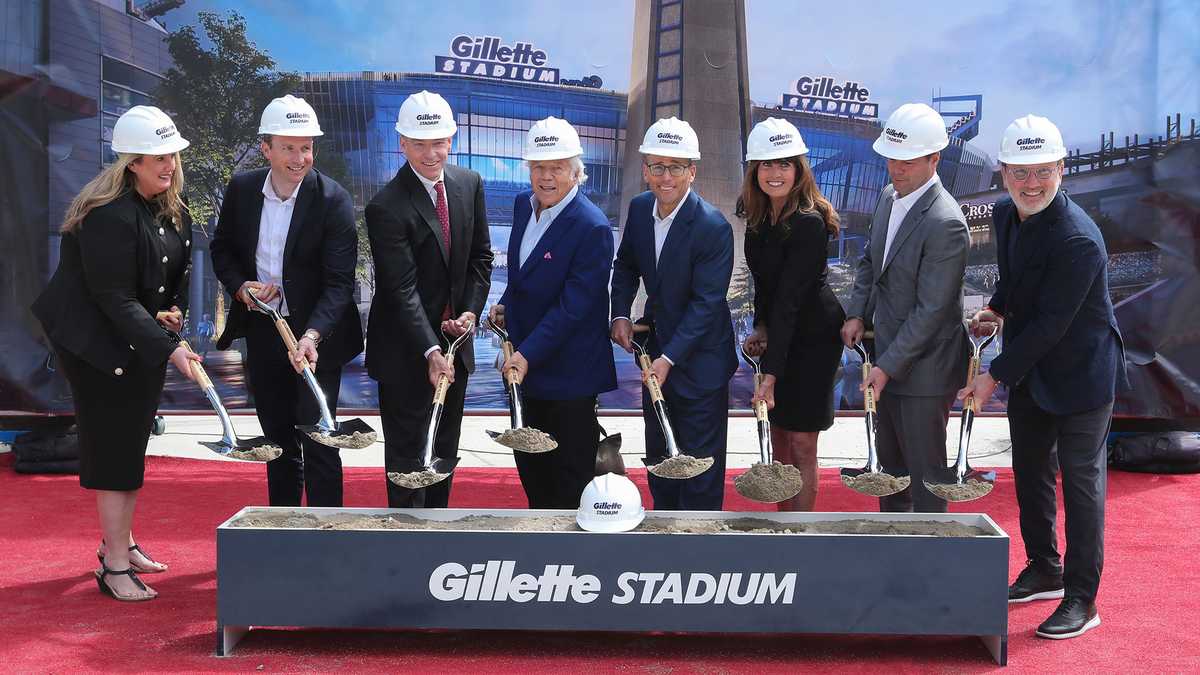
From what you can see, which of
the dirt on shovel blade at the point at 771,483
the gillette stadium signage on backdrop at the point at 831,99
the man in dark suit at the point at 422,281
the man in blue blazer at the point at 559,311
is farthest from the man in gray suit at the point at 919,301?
the gillette stadium signage on backdrop at the point at 831,99

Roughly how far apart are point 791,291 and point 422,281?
4.10ft

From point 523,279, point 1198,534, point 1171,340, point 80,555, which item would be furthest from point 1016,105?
point 80,555

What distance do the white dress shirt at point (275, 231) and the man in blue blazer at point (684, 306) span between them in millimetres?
1167

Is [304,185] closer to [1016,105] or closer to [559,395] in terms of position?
[559,395]

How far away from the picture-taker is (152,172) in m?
3.68

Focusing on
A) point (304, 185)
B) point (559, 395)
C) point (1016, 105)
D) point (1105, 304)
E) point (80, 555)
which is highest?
point (1016, 105)

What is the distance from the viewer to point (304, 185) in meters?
3.91

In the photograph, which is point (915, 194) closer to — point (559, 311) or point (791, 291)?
point (791, 291)

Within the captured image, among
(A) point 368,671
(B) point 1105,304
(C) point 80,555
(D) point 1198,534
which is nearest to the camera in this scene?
(A) point 368,671

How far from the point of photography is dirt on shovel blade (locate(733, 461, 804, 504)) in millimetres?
3359

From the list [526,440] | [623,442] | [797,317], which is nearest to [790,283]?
[797,317]

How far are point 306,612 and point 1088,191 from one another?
193 inches

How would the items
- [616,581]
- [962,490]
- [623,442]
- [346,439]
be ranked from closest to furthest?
[616,581]
[962,490]
[346,439]
[623,442]

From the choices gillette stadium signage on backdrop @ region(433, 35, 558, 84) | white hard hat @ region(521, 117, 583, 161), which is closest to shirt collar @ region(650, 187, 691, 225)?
white hard hat @ region(521, 117, 583, 161)
